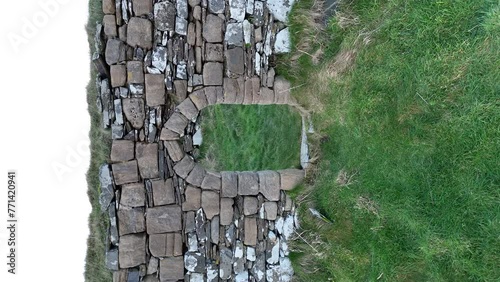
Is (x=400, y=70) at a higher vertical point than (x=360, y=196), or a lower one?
higher

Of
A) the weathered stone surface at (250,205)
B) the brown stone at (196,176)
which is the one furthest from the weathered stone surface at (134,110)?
the weathered stone surface at (250,205)

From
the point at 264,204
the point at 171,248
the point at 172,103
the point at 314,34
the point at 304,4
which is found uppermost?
the point at 304,4

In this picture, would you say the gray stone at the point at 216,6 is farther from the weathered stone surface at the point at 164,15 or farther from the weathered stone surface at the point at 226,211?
the weathered stone surface at the point at 226,211

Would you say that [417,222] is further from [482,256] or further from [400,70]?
[400,70]

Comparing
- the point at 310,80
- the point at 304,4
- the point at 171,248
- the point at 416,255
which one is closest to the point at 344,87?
the point at 310,80

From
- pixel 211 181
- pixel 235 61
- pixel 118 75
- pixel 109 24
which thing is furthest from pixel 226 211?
pixel 109 24

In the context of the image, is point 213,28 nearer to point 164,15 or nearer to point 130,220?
point 164,15
